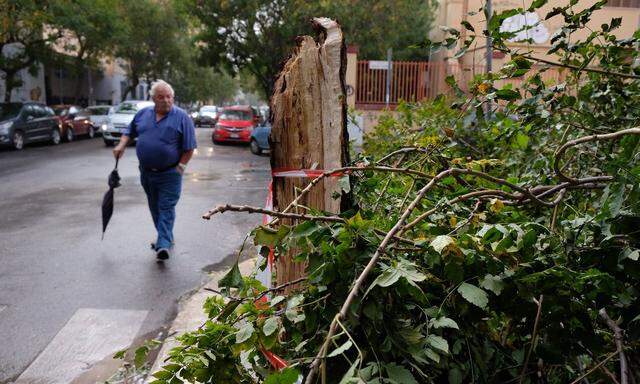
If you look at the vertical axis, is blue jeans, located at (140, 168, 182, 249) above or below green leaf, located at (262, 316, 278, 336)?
below

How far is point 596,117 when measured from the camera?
3.08 meters

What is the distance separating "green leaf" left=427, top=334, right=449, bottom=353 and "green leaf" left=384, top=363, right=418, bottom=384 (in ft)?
0.30

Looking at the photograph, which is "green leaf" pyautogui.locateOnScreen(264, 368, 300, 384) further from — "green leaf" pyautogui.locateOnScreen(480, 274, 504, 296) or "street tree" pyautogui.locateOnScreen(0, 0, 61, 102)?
"street tree" pyautogui.locateOnScreen(0, 0, 61, 102)

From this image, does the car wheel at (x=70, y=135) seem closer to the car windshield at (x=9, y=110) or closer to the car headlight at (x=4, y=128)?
the car windshield at (x=9, y=110)

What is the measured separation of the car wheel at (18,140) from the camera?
1891cm

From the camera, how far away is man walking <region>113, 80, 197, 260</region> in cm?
577

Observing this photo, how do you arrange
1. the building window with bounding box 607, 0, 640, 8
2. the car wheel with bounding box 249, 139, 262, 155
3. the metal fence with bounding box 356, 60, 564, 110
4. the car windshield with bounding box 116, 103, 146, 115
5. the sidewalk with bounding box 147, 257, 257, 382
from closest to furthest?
the sidewalk with bounding box 147, 257, 257, 382, the metal fence with bounding box 356, 60, 564, 110, the building window with bounding box 607, 0, 640, 8, the car wheel with bounding box 249, 139, 262, 155, the car windshield with bounding box 116, 103, 146, 115

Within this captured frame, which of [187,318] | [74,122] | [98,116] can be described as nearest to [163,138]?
[187,318]

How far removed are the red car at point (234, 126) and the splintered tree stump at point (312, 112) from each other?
69.5ft

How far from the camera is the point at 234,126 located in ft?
76.9

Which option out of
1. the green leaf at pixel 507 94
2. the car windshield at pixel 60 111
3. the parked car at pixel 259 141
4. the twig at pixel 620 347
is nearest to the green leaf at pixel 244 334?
the twig at pixel 620 347

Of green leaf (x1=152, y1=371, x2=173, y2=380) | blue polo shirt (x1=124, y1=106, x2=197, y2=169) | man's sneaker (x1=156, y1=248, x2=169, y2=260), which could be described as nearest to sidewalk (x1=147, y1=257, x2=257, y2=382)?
man's sneaker (x1=156, y1=248, x2=169, y2=260)

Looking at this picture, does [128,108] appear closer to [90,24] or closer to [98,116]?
[90,24]

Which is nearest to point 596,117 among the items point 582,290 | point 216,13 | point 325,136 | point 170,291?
point 325,136
